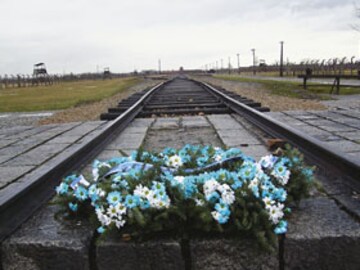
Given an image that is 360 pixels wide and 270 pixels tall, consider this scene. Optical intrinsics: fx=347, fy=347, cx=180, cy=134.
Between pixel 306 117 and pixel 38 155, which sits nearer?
pixel 38 155

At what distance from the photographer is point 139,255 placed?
4.73 feet

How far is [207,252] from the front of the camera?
1.42 metres

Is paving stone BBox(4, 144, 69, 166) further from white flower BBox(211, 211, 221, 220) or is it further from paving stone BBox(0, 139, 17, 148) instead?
white flower BBox(211, 211, 221, 220)

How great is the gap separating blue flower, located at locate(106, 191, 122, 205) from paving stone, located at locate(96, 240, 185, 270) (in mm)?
163

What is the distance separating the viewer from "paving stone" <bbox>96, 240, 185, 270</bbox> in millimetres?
1429

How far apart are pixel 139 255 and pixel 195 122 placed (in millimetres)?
3871

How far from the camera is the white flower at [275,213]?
57.0 inches

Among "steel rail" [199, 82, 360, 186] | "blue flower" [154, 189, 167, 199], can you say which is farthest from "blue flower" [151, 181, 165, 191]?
"steel rail" [199, 82, 360, 186]

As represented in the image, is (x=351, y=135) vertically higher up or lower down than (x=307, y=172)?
lower down

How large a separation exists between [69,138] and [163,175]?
284 cm

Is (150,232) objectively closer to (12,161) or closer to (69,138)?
(12,161)

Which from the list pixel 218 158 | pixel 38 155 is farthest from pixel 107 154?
pixel 218 158

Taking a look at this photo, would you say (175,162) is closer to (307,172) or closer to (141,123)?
(307,172)

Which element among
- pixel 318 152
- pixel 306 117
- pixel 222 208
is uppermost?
pixel 222 208
